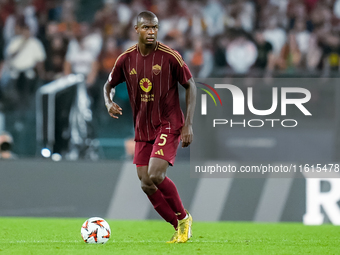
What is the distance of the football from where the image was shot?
598cm

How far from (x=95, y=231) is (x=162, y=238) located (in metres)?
1.07

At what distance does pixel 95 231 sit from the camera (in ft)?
19.7

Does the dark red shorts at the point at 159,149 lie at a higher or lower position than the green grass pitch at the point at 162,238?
higher

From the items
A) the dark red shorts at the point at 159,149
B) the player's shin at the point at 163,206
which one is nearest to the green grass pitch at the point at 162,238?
the player's shin at the point at 163,206

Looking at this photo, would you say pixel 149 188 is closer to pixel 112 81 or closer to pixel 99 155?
pixel 112 81

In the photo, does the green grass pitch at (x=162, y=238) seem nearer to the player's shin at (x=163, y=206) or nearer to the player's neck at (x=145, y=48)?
the player's shin at (x=163, y=206)

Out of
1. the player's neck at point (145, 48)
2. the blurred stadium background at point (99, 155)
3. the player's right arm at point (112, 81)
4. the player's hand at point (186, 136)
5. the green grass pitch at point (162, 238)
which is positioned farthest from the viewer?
the blurred stadium background at point (99, 155)

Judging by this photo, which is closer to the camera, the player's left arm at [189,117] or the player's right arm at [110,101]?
the player's left arm at [189,117]

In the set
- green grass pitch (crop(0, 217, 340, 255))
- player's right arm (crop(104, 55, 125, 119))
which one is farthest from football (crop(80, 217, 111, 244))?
player's right arm (crop(104, 55, 125, 119))

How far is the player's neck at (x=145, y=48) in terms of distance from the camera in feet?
19.7

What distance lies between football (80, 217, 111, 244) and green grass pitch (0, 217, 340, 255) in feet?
0.26

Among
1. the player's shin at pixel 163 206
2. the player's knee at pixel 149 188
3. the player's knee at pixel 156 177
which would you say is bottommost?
the player's shin at pixel 163 206

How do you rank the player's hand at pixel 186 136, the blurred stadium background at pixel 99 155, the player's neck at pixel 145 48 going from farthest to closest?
1. the blurred stadium background at pixel 99 155
2. the player's neck at pixel 145 48
3. the player's hand at pixel 186 136

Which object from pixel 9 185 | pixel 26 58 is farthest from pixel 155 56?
pixel 26 58
